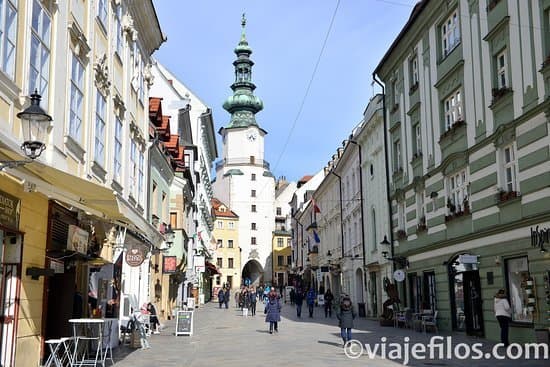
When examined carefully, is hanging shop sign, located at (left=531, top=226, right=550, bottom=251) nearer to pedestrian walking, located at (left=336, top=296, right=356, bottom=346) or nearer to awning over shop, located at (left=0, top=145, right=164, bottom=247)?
pedestrian walking, located at (left=336, top=296, right=356, bottom=346)

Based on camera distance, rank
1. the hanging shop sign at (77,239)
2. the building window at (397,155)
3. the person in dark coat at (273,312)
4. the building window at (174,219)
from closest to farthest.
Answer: the hanging shop sign at (77,239)
the person in dark coat at (273,312)
the building window at (397,155)
the building window at (174,219)

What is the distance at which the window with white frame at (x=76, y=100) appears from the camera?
520 inches

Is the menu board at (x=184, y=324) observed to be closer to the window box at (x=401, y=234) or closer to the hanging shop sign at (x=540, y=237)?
the window box at (x=401, y=234)

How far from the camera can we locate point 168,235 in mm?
29609

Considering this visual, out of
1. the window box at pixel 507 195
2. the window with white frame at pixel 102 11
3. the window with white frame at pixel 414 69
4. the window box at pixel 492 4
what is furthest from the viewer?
the window with white frame at pixel 414 69

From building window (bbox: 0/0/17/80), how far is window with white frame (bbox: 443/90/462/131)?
1597 centimetres

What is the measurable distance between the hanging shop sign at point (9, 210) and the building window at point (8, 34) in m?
1.83

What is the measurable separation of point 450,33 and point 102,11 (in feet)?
41.7

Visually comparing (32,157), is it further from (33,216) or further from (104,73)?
A: (104,73)

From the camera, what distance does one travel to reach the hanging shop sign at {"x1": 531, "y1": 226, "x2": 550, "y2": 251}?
16087mm

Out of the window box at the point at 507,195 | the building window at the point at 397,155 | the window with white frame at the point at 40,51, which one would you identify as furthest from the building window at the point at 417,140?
the window with white frame at the point at 40,51

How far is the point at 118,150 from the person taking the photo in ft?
59.7

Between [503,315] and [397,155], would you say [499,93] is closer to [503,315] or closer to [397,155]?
[503,315]

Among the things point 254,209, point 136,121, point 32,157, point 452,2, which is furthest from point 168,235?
point 254,209
